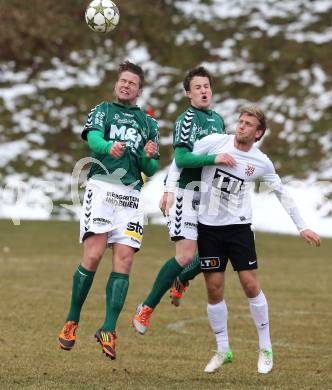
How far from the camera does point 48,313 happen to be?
15672 mm

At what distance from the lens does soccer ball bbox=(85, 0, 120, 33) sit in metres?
11.8

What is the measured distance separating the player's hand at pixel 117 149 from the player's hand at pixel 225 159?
98 cm

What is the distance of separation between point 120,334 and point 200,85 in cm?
418

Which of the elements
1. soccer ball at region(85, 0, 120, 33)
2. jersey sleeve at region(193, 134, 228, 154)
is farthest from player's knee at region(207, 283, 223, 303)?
soccer ball at region(85, 0, 120, 33)

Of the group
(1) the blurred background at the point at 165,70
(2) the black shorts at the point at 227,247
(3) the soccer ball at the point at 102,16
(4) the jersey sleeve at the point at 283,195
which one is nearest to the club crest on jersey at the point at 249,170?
(4) the jersey sleeve at the point at 283,195

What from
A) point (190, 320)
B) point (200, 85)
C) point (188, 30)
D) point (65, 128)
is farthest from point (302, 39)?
point (200, 85)

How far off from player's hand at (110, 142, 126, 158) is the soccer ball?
2.20 meters

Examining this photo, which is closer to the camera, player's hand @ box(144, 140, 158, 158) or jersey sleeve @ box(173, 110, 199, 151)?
player's hand @ box(144, 140, 158, 158)

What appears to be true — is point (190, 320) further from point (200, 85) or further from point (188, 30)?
point (188, 30)

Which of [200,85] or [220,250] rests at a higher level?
[200,85]

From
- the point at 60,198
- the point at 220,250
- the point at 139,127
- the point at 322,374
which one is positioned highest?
the point at 139,127

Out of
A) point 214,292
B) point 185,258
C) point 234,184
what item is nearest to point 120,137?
point 234,184

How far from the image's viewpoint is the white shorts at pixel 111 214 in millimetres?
10570

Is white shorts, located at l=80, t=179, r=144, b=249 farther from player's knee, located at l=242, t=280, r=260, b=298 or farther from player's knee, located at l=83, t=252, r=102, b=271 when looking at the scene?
player's knee, located at l=242, t=280, r=260, b=298
